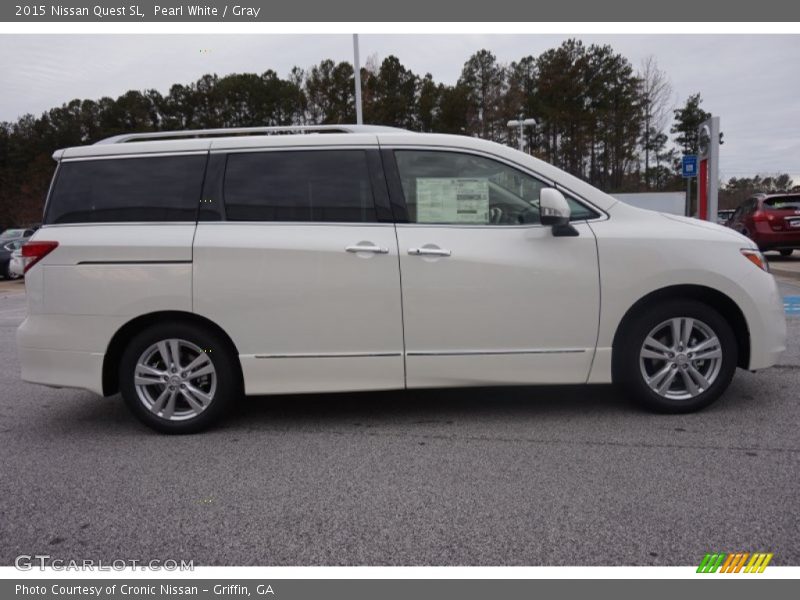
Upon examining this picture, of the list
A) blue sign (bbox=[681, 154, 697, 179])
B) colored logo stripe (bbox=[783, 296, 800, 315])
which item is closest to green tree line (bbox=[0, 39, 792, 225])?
blue sign (bbox=[681, 154, 697, 179])

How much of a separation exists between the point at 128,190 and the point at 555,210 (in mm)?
2771

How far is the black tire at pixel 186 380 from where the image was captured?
405 centimetres

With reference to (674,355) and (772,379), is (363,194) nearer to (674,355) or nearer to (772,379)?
(674,355)

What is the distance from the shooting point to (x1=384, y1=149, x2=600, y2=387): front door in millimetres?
3951

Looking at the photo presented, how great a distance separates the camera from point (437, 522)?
112 inches

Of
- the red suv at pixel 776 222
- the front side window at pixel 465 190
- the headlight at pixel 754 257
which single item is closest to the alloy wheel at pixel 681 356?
the headlight at pixel 754 257

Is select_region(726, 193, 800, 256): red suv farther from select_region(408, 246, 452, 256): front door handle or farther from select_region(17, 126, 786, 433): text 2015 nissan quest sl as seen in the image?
select_region(408, 246, 452, 256): front door handle

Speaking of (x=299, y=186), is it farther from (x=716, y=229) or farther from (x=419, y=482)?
(x=716, y=229)

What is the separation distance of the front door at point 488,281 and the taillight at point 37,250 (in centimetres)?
224

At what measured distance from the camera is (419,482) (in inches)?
129

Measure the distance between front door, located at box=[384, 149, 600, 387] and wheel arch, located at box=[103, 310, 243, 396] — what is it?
1203 mm

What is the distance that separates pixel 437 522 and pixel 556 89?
5162cm

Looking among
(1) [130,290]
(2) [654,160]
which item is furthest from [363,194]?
(2) [654,160]

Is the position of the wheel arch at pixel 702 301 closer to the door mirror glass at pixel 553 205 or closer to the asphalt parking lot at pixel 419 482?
the asphalt parking lot at pixel 419 482
